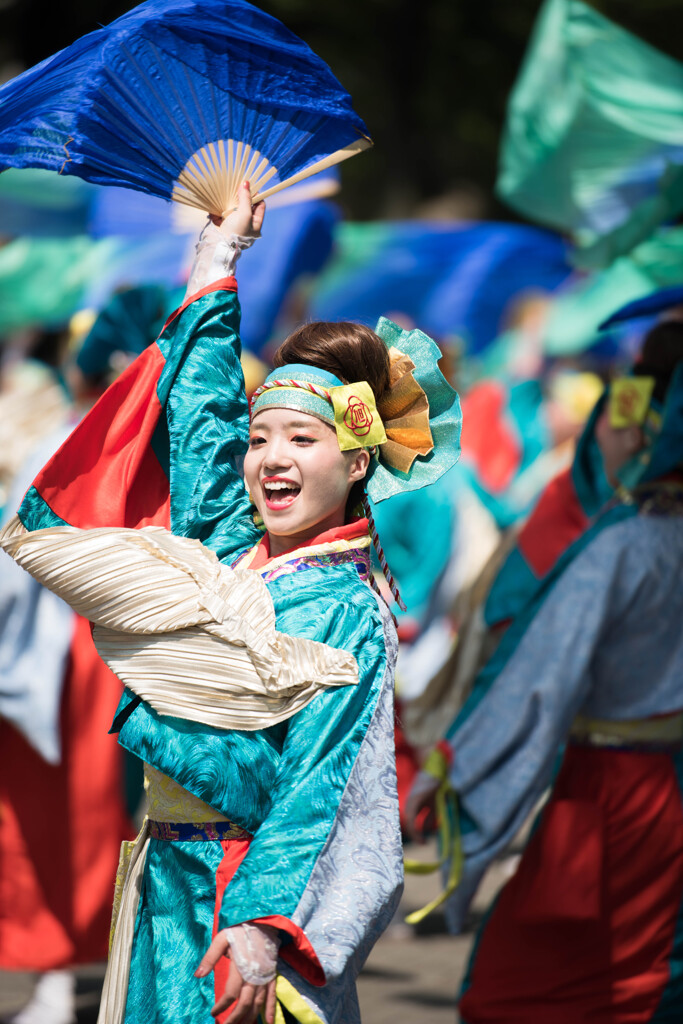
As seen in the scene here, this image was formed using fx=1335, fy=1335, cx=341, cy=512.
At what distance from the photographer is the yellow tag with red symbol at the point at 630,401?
12.3 feet

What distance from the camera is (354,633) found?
2.27m

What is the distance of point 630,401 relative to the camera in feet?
12.4

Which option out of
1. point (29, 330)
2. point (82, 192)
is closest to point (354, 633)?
point (82, 192)

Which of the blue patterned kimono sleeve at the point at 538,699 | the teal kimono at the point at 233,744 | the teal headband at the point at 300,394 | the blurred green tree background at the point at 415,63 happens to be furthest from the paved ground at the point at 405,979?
the blurred green tree background at the point at 415,63

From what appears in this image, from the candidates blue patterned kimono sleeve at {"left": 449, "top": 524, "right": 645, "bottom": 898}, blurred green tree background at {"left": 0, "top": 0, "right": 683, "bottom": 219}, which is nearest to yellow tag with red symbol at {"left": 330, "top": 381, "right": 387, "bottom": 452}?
blue patterned kimono sleeve at {"left": 449, "top": 524, "right": 645, "bottom": 898}

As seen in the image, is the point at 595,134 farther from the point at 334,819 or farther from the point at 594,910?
the point at 334,819

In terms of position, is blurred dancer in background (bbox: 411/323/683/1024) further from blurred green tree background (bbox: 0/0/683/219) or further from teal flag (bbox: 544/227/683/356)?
blurred green tree background (bbox: 0/0/683/219)

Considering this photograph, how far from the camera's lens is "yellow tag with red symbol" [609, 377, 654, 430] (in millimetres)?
3756

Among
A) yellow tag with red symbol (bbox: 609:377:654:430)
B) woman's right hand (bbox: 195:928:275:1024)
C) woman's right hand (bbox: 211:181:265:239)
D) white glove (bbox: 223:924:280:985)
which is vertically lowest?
woman's right hand (bbox: 195:928:275:1024)

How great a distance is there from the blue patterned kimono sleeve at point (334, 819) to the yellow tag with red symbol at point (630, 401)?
169cm

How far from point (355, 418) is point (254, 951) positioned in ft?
3.09

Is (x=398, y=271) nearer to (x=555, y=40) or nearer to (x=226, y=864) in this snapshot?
(x=555, y=40)

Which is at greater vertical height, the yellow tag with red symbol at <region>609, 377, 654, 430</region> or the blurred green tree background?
the blurred green tree background

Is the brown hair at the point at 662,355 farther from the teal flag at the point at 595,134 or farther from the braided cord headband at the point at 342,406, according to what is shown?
the braided cord headband at the point at 342,406
